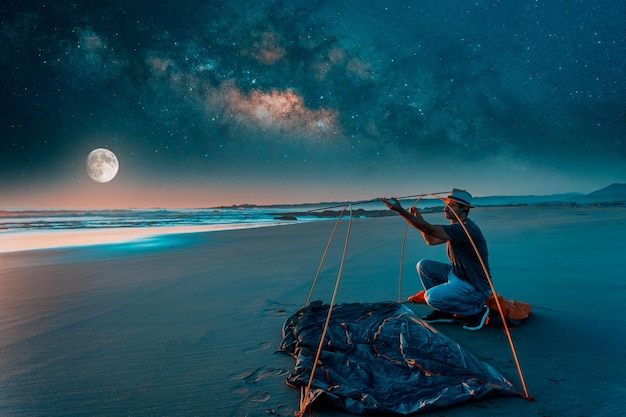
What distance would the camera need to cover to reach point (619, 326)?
4465mm

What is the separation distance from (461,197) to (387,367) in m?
2.11

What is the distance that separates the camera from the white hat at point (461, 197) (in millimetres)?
4376

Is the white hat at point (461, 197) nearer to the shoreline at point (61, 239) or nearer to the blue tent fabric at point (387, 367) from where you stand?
the blue tent fabric at point (387, 367)

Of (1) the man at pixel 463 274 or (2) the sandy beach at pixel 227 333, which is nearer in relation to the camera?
(2) the sandy beach at pixel 227 333

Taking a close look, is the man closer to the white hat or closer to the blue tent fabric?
the white hat

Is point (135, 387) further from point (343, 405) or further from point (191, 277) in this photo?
point (191, 277)

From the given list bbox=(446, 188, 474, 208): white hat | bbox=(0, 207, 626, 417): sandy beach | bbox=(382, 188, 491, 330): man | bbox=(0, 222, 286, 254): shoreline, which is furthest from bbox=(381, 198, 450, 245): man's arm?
bbox=(0, 222, 286, 254): shoreline

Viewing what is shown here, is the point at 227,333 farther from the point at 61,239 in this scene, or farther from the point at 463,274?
the point at 61,239

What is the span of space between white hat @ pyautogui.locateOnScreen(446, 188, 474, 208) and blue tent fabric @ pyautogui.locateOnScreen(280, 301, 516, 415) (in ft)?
4.48

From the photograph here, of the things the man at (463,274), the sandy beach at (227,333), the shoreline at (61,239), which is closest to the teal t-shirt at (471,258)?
the man at (463,274)

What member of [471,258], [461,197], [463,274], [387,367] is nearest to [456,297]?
[463,274]

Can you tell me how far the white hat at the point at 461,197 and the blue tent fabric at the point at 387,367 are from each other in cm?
136

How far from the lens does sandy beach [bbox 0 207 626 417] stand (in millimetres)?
2996

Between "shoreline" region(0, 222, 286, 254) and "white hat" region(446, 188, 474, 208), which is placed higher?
"white hat" region(446, 188, 474, 208)
